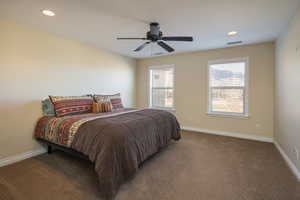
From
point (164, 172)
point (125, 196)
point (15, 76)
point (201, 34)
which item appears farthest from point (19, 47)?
point (201, 34)

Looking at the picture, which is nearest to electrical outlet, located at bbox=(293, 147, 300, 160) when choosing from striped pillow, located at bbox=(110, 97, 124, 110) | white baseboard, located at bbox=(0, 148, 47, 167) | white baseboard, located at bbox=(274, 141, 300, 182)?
white baseboard, located at bbox=(274, 141, 300, 182)

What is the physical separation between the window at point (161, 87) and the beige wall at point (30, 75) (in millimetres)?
2289

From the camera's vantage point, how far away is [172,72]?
4887 millimetres

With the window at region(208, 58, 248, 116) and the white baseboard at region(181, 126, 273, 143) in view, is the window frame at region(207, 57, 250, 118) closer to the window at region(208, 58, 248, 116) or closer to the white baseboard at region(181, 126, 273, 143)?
the window at region(208, 58, 248, 116)

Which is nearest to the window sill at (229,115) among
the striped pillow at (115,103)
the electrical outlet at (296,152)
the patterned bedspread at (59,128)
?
the electrical outlet at (296,152)

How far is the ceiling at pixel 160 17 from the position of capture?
6.58ft

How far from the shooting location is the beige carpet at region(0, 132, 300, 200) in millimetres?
1720

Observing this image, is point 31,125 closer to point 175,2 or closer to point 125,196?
point 125,196

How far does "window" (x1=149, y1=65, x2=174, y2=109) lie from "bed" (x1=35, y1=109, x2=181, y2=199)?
232 centimetres

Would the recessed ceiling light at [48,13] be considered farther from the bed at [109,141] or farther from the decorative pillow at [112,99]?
the decorative pillow at [112,99]

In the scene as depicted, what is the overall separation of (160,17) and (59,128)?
247 cm

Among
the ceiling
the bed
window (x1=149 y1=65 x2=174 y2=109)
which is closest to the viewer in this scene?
the bed

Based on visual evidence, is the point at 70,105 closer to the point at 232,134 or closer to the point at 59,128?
the point at 59,128

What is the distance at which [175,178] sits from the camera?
2055 millimetres
